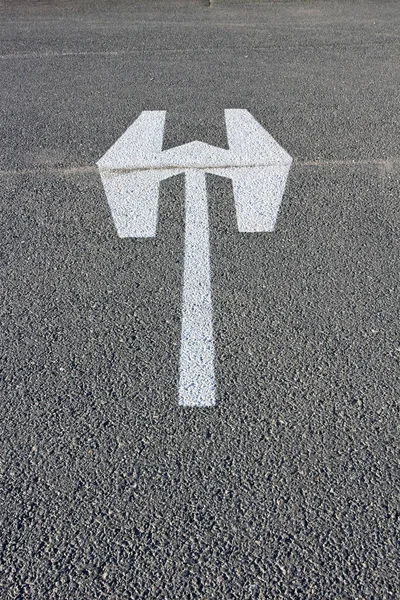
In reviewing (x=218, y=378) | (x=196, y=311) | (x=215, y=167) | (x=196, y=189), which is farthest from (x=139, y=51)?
(x=218, y=378)

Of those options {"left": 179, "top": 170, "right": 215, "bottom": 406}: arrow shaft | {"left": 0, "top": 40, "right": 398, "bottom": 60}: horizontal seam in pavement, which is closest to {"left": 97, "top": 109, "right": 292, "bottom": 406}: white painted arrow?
{"left": 179, "top": 170, "right": 215, "bottom": 406}: arrow shaft

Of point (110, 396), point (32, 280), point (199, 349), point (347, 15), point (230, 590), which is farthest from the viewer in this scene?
point (347, 15)

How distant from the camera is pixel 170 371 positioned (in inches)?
150

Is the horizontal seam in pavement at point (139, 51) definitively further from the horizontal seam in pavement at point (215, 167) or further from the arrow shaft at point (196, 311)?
the arrow shaft at point (196, 311)

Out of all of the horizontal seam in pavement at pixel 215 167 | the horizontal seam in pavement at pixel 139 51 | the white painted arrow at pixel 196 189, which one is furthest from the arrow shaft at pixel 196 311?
the horizontal seam in pavement at pixel 139 51

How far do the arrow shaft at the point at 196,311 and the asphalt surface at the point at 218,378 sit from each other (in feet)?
0.15

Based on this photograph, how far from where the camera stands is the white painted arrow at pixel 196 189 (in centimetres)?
401

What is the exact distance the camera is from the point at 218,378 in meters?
3.75

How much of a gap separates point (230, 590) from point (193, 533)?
0.93 feet

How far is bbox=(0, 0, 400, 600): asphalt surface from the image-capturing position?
2.86 meters

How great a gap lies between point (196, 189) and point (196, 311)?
168 centimetres

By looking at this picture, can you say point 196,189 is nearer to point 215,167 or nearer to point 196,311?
point 215,167

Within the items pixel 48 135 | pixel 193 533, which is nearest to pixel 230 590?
pixel 193 533

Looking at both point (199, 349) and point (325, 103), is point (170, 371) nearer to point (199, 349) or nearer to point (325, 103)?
point (199, 349)
